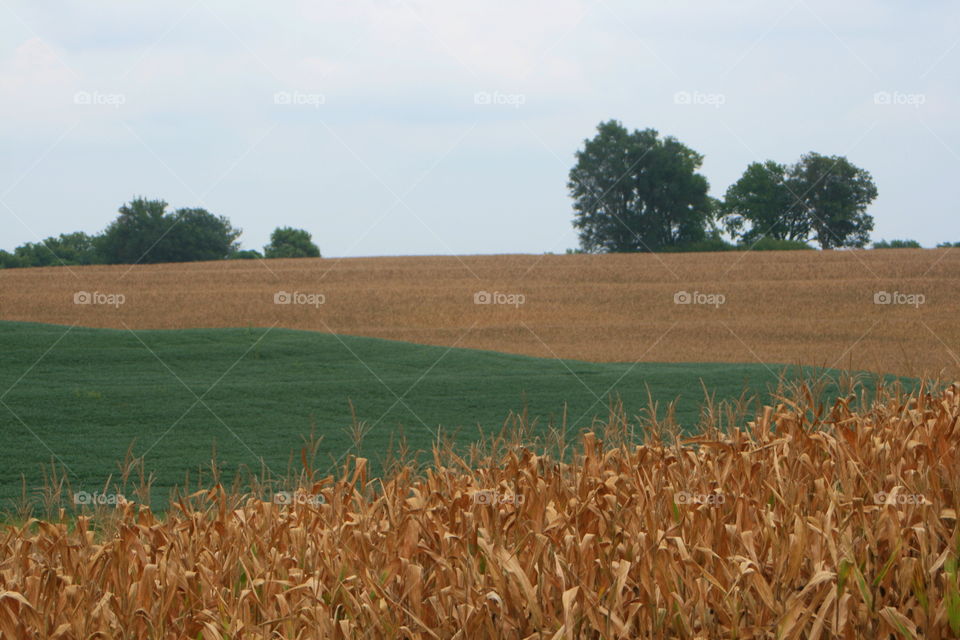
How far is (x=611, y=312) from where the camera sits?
2600cm

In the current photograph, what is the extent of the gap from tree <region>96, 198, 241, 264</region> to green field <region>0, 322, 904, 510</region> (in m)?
31.7

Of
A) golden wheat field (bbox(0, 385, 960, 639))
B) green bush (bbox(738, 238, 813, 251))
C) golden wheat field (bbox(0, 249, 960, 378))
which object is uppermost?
green bush (bbox(738, 238, 813, 251))

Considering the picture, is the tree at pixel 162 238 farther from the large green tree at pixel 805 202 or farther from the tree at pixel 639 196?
the large green tree at pixel 805 202

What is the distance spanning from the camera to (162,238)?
49.3m

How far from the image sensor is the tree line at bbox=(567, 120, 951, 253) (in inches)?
1983

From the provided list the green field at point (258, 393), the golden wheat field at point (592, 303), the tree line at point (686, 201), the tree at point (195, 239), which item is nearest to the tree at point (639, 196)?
the tree line at point (686, 201)

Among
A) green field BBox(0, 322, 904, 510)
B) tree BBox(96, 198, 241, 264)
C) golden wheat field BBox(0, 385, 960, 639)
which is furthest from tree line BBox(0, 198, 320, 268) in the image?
golden wheat field BBox(0, 385, 960, 639)

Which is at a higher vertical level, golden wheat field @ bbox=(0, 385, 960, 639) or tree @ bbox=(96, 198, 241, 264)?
tree @ bbox=(96, 198, 241, 264)

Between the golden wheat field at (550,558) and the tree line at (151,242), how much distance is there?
152ft

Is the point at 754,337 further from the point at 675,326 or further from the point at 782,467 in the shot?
the point at 782,467

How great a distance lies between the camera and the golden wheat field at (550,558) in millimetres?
3160

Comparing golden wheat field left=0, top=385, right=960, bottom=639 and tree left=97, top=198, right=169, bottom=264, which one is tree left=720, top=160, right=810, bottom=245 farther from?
golden wheat field left=0, top=385, right=960, bottom=639

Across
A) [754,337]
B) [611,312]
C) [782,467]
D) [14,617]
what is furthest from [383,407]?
[611,312]

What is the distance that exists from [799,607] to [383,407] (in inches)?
357
